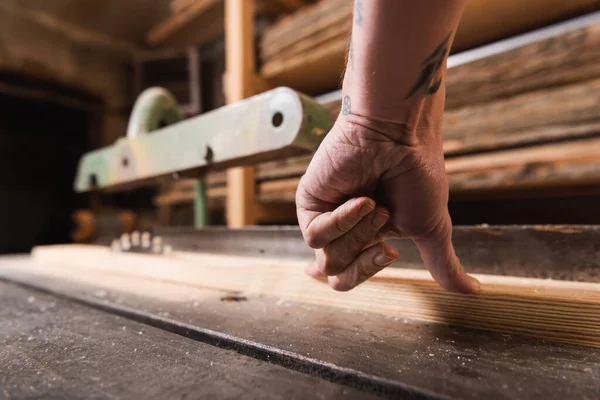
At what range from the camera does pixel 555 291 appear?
2.31ft

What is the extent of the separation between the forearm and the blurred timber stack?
2.43 feet

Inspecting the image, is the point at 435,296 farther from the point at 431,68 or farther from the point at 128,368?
the point at 128,368

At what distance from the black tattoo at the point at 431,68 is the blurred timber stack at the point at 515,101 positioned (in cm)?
75

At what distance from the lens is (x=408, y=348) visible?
0.63 m

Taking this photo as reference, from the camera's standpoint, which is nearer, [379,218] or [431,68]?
[431,68]

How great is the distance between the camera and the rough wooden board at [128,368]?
50cm

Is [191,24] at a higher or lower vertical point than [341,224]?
higher

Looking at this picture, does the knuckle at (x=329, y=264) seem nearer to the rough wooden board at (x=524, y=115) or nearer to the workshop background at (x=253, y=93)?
the workshop background at (x=253, y=93)

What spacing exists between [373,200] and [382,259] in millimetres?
116

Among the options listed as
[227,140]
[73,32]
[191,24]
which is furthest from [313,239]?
[73,32]

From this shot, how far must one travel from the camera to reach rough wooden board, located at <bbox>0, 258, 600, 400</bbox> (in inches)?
19.4

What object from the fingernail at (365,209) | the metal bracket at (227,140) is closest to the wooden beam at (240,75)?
the metal bracket at (227,140)

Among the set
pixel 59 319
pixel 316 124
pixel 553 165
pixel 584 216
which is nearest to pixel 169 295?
pixel 59 319

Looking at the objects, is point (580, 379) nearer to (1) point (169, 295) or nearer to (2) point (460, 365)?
(2) point (460, 365)
